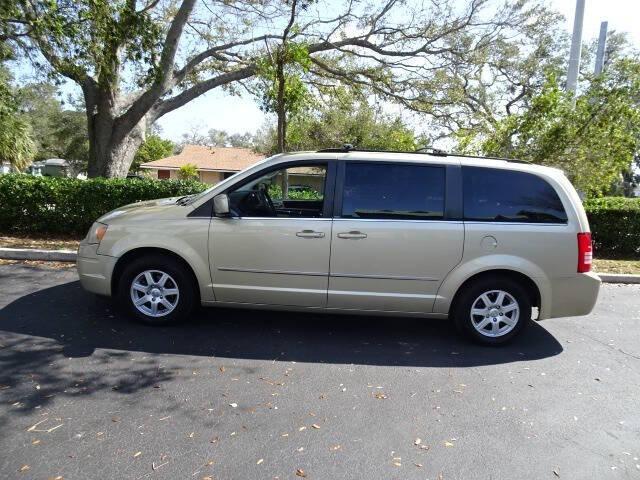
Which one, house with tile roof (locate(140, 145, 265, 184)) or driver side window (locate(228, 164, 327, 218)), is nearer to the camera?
driver side window (locate(228, 164, 327, 218))

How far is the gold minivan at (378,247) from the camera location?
455 cm

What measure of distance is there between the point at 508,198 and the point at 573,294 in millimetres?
1140

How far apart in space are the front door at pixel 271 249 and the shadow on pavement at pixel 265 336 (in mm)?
407

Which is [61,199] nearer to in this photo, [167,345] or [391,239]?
[167,345]

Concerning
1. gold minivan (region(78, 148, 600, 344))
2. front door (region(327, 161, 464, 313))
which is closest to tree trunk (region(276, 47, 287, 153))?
gold minivan (region(78, 148, 600, 344))

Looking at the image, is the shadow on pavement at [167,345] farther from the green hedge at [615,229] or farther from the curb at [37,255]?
the green hedge at [615,229]

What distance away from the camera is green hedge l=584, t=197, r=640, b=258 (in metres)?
9.78

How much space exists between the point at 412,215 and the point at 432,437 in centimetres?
212

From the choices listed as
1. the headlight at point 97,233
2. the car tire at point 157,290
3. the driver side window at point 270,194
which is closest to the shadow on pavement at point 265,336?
the car tire at point 157,290

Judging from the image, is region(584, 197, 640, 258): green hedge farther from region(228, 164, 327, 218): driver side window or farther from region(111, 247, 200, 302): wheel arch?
region(111, 247, 200, 302): wheel arch

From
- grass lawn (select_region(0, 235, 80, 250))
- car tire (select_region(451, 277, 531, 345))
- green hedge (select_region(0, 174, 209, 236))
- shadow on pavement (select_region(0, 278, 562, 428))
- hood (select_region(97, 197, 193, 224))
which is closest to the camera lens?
shadow on pavement (select_region(0, 278, 562, 428))

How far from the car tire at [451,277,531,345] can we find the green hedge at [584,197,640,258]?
20.8 ft

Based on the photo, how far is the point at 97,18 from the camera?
8.29 metres

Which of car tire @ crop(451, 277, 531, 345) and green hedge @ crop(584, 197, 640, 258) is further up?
green hedge @ crop(584, 197, 640, 258)
